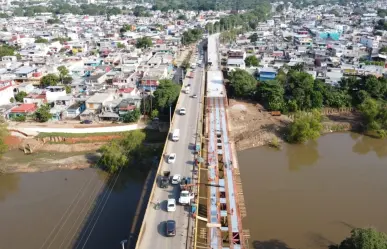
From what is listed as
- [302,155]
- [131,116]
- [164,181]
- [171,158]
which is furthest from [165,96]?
[164,181]

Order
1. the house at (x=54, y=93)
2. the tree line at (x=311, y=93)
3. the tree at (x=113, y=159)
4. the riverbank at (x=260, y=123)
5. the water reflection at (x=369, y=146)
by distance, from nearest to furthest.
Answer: the tree at (x=113, y=159)
the water reflection at (x=369, y=146)
the riverbank at (x=260, y=123)
the tree line at (x=311, y=93)
the house at (x=54, y=93)

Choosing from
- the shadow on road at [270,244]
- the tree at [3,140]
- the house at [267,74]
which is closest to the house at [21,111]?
the tree at [3,140]

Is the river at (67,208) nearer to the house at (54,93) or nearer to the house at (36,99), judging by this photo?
the house at (36,99)

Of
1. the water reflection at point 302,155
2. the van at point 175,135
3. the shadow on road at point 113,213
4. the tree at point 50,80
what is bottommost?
the shadow on road at point 113,213

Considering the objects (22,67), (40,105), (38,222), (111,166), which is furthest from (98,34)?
(38,222)

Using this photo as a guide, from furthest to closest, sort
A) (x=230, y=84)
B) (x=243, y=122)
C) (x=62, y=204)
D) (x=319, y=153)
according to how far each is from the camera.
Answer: (x=230, y=84) < (x=243, y=122) < (x=319, y=153) < (x=62, y=204)

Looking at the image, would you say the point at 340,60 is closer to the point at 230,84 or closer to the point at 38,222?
the point at 230,84

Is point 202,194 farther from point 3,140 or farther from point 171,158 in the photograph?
point 3,140

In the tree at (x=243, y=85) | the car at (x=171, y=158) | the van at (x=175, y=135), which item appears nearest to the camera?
the car at (x=171, y=158)
